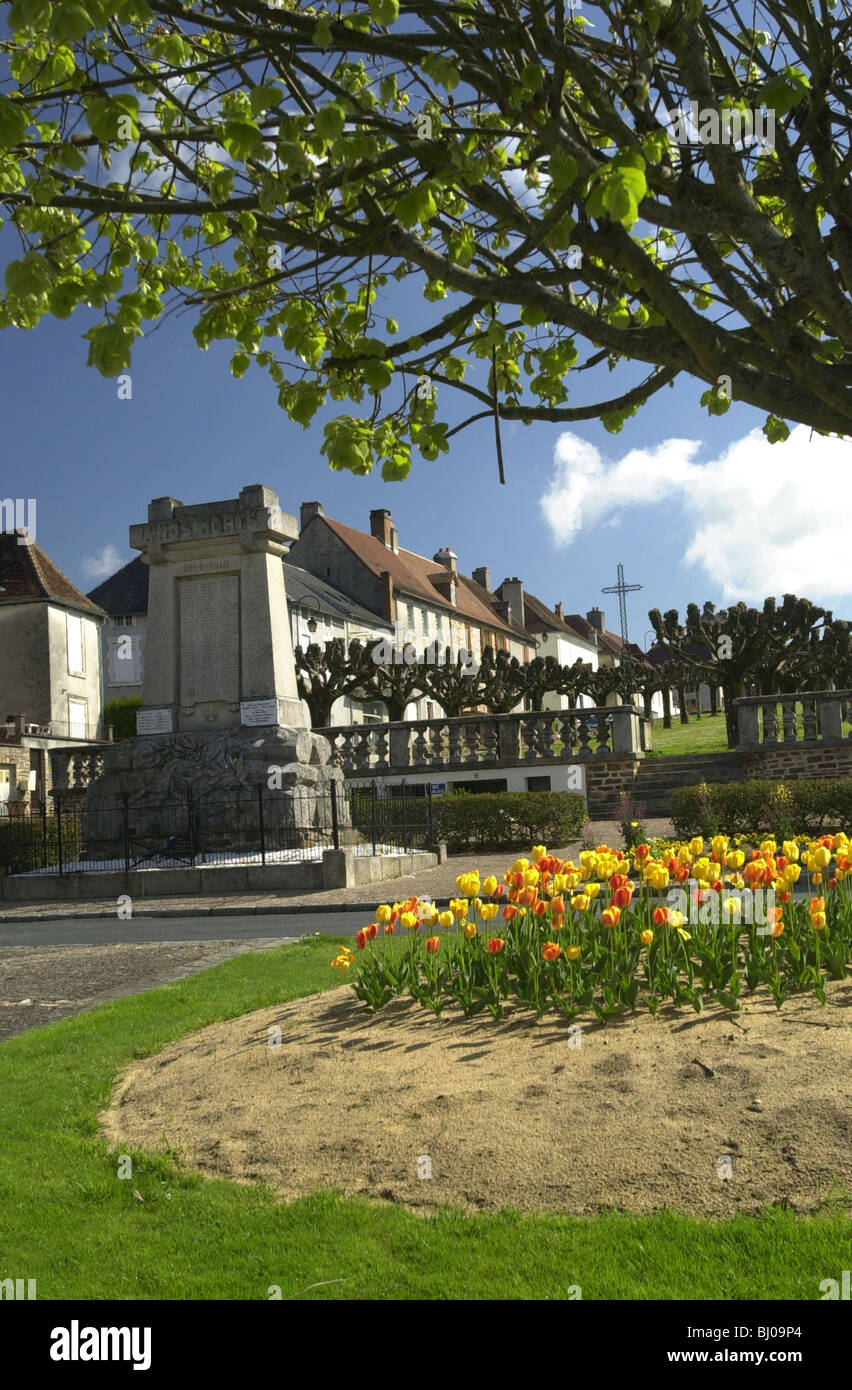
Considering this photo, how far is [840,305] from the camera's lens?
4055 millimetres

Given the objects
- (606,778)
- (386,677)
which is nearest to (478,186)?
(606,778)

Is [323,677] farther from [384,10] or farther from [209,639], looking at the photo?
[384,10]

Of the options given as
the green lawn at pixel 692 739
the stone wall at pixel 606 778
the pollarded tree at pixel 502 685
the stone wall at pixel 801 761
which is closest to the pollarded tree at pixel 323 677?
the pollarded tree at pixel 502 685

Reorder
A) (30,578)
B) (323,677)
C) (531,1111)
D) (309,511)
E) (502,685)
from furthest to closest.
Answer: (309,511) < (30,578) < (502,685) < (323,677) < (531,1111)

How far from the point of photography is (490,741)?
88.1 ft

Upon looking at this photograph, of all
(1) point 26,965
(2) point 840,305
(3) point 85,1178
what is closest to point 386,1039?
(3) point 85,1178

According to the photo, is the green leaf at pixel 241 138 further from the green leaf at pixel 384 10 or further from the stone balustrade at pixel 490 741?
the stone balustrade at pixel 490 741

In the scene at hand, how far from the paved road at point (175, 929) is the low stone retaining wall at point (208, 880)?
1.85 m

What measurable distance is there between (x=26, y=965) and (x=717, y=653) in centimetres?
2761

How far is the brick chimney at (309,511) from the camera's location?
5666 cm

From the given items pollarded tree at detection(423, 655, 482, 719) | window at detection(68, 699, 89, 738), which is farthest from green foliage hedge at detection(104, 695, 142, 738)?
pollarded tree at detection(423, 655, 482, 719)

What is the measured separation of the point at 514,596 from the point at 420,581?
19.4 meters

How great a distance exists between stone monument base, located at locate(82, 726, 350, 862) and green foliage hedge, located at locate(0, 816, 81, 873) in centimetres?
37
